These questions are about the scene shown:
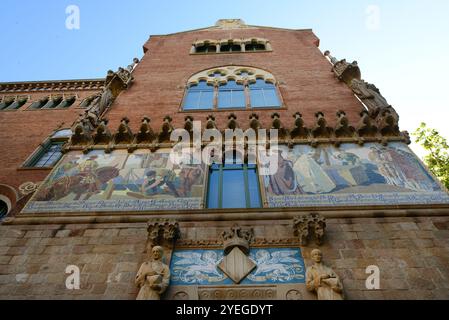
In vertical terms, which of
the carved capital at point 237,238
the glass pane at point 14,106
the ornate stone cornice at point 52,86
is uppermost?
the ornate stone cornice at point 52,86

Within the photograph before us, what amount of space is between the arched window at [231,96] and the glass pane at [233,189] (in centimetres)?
398

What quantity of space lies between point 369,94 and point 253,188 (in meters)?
5.21

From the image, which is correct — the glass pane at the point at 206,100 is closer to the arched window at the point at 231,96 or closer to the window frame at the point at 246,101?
the window frame at the point at 246,101

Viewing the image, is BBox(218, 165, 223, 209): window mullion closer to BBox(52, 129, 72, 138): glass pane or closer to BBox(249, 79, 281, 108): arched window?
BBox(249, 79, 281, 108): arched window

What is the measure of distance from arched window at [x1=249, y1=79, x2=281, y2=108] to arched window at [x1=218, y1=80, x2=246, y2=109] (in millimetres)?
358

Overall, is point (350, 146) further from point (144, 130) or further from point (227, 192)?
point (144, 130)

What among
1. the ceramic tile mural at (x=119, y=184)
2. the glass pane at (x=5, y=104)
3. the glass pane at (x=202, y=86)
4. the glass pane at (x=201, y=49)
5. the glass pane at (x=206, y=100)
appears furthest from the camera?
the glass pane at (x=201, y=49)

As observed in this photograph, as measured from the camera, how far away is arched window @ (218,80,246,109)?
1223 centimetres

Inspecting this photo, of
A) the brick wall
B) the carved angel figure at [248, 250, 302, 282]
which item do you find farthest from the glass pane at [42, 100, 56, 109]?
the carved angel figure at [248, 250, 302, 282]

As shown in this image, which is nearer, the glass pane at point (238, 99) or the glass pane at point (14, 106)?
the glass pane at point (238, 99)

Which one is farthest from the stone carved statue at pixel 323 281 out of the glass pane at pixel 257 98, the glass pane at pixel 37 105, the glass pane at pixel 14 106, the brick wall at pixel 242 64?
the glass pane at pixel 14 106

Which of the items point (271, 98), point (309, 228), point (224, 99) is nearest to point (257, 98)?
point (271, 98)

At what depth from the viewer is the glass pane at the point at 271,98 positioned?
12.1 m
